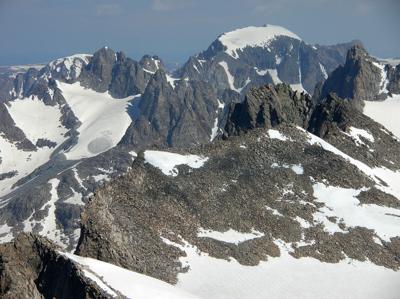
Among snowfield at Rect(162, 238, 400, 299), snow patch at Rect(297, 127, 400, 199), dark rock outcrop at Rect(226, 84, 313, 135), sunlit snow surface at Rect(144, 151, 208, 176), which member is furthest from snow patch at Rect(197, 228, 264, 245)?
dark rock outcrop at Rect(226, 84, 313, 135)

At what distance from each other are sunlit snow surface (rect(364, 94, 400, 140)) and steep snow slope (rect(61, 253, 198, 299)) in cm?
11745

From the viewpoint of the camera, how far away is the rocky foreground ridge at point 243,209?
6256 centimetres

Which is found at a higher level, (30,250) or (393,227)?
(30,250)

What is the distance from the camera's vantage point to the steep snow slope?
46.2 m

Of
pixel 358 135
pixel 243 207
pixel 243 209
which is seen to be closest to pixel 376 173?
pixel 358 135

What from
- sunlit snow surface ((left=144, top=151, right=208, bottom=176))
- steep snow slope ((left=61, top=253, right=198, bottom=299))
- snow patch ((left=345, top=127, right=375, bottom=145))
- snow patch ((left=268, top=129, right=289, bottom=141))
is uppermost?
steep snow slope ((left=61, top=253, right=198, bottom=299))

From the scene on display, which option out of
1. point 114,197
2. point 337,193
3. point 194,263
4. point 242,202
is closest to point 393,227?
point 337,193

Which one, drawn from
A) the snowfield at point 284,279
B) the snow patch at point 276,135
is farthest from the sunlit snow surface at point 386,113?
the snowfield at point 284,279

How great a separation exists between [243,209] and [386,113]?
11092cm

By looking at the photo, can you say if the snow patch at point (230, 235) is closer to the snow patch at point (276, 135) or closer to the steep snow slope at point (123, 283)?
the steep snow slope at point (123, 283)

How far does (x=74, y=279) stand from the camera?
4606 centimetres

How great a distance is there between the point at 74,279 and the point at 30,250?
5842 mm

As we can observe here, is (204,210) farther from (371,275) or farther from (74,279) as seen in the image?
(74,279)

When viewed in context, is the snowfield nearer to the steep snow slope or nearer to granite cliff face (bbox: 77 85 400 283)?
granite cliff face (bbox: 77 85 400 283)
